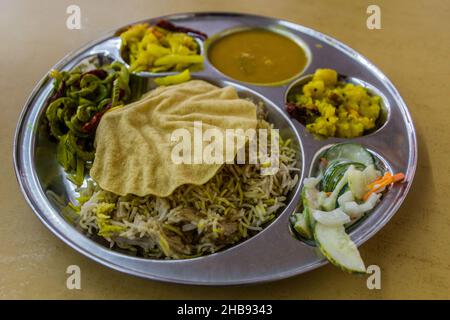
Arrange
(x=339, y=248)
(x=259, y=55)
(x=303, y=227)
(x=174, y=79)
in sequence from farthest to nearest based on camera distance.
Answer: (x=259, y=55), (x=174, y=79), (x=303, y=227), (x=339, y=248)

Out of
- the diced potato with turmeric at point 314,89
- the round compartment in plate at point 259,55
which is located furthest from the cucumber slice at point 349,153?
the round compartment in plate at point 259,55

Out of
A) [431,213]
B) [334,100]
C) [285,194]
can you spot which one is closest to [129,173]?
[285,194]

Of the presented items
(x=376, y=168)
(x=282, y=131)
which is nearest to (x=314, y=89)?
(x=282, y=131)

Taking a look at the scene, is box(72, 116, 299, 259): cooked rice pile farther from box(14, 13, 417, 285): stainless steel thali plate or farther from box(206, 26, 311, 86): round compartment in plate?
box(206, 26, 311, 86): round compartment in plate

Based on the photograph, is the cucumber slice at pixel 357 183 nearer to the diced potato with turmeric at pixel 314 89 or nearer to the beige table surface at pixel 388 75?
the beige table surface at pixel 388 75

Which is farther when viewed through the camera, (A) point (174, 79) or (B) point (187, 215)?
(A) point (174, 79)

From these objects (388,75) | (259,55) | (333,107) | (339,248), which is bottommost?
(339,248)

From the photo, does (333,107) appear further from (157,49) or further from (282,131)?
(157,49)
